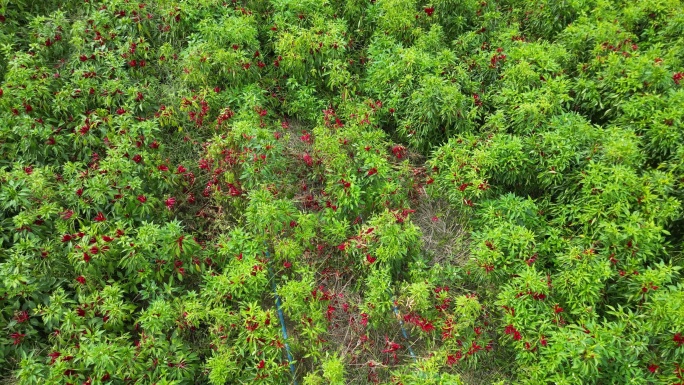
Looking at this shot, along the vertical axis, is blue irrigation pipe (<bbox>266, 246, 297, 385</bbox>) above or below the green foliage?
below

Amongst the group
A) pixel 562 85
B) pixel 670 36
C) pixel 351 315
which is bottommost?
pixel 351 315

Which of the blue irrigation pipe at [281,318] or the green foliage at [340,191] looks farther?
the blue irrigation pipe at [281,318]

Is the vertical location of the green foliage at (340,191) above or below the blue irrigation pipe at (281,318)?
above

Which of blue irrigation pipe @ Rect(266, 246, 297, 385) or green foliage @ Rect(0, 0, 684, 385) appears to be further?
blue irrigation pipe @ Rect(266, 246, 297, 385)

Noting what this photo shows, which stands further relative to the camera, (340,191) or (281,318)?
(340,191)

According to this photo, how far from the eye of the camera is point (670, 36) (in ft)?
15.0

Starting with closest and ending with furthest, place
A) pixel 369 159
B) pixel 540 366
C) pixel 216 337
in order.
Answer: pixel 540 366
pixel 216 337
pixel 369 159

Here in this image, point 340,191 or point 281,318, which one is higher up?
point 340,191

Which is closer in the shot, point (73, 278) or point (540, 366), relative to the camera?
point (540, 366)

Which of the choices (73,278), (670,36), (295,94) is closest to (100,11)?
(295,94)

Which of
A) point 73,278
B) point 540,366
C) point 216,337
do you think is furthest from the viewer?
point 73,278

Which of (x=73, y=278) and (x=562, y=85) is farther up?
(x=562, y=85)

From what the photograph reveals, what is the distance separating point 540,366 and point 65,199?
374 centimetres

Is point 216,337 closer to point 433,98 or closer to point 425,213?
point 425,213
